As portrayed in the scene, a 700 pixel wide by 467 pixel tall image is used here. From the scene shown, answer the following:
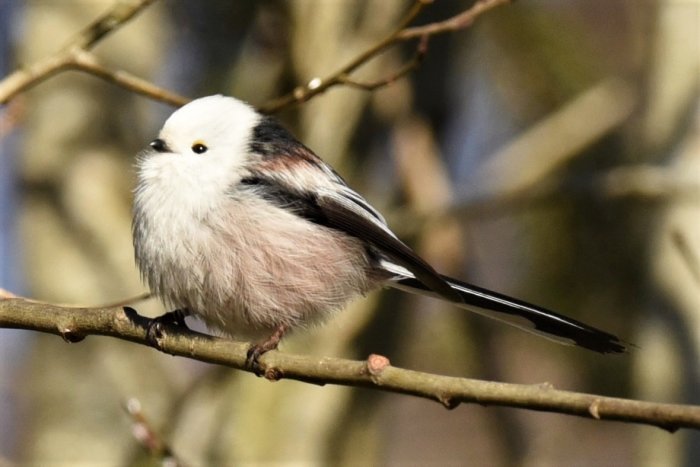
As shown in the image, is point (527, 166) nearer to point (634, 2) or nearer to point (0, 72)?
point (634, 2)

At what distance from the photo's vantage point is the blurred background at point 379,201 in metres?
3.99

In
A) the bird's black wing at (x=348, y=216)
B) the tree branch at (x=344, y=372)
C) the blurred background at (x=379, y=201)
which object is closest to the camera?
the tree branch at (x=344, y=372)

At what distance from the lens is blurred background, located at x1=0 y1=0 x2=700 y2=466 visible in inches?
157

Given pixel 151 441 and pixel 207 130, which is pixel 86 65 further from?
pixel 151 441

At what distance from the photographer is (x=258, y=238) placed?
281 centimetres

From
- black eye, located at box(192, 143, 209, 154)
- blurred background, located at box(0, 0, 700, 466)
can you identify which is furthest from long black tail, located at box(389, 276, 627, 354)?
blurred background, located at box(0, 0, 700, 466)

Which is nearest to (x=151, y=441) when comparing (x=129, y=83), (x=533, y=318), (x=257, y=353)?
(x=257, y=353)

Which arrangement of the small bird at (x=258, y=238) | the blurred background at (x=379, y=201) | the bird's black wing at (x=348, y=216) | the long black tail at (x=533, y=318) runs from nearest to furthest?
the long black tail at (x=533, y=318)
the small bird at (x=258, y=238)
the bird's black wing at (x=348, y=216)
the blurred background at (x=379, y=201)

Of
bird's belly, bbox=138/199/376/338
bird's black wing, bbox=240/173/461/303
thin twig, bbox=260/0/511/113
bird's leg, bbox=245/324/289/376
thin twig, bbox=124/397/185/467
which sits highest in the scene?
thin twig, bbox=260/0/511/113

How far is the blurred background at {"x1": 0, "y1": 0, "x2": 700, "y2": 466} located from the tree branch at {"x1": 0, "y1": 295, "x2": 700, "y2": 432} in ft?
4.21

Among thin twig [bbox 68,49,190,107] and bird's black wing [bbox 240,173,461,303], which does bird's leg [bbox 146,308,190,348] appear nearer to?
bird's black wing [bbox 240,173,461,303]

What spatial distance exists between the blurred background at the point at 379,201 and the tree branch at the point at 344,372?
1.28m

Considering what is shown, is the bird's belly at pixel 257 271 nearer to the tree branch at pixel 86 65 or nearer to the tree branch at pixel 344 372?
the tree branch at pixel 344 372

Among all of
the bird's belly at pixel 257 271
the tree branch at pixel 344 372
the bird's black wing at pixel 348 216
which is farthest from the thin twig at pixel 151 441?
the bird's black wing at pixel 348 216
